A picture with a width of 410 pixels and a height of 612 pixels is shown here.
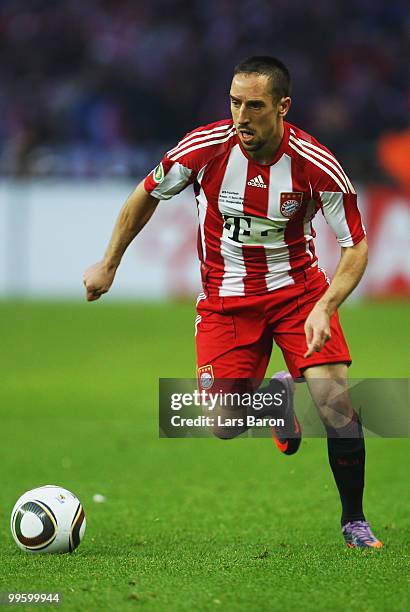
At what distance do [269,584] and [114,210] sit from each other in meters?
13.5

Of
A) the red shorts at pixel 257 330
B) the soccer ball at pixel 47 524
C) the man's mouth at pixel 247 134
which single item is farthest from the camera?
the red shorts at pixel 257 330

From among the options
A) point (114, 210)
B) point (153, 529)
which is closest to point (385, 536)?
point (153, 529)

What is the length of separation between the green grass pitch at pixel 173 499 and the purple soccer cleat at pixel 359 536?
0.31 feet

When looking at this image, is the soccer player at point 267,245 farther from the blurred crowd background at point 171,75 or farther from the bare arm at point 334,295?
the blurred crowd background at point 171,75

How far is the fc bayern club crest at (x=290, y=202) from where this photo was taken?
199 inches

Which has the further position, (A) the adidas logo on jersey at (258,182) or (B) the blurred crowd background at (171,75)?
(B) the blurred crowd background at (171,75)

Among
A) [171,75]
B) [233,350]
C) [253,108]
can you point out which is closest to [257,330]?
[233,350]

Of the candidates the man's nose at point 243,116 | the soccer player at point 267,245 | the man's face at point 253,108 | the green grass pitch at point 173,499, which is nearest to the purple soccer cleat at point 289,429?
the green grass pitch at point 173,499

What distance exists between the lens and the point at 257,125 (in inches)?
191

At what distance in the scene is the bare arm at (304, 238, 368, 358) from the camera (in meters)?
4.57

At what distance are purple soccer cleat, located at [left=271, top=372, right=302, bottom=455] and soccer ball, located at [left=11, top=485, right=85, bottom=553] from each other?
1.39 metres

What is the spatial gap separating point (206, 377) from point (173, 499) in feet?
3.40

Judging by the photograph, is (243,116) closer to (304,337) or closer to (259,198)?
(259,198)

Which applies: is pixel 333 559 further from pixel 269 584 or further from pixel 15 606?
pixel 15 606
